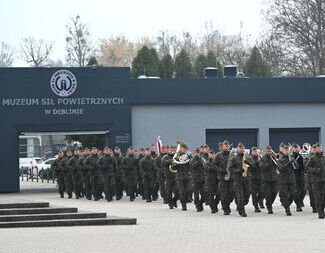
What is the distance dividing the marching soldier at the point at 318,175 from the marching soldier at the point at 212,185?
3135 millimetres

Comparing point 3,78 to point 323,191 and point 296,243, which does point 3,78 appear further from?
point 296,243

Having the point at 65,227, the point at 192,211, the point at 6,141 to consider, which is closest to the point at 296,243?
the point at 65,227

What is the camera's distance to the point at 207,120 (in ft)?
147

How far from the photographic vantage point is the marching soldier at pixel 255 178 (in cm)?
2720

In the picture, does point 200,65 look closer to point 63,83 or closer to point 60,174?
point 63,83

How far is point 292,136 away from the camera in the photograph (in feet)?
152

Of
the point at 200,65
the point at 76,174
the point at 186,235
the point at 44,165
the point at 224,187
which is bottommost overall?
the point at 186,235

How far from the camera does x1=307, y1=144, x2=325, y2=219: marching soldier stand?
24145mm

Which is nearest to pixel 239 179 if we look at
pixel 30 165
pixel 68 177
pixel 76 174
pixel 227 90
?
pixel 76 174

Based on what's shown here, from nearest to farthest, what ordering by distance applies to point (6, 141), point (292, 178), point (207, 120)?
1. point (292, 178)
2. point (6, 141)
3. point (207, 120)

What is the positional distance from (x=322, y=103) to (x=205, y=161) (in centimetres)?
1913

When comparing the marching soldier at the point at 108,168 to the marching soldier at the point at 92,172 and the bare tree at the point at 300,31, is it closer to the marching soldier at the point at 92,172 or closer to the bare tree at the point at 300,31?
the marching soldier at the point at 92,172

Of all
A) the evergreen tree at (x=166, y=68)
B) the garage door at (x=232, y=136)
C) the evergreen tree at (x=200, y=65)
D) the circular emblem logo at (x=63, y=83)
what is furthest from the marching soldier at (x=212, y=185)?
the evergreen tree at (x=166, y=68)

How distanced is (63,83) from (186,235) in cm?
2326
